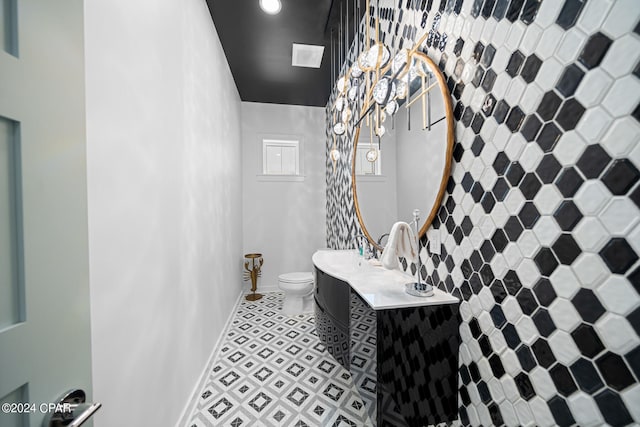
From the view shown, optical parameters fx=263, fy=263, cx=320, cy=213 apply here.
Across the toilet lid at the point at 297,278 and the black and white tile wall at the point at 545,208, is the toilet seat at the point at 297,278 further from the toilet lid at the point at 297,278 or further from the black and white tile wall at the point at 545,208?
the black and white tile wall at the point at 545,208

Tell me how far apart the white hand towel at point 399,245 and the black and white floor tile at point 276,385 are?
1.00 metres

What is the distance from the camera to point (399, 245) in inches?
52.6

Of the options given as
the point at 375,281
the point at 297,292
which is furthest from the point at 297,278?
the point at 375,281

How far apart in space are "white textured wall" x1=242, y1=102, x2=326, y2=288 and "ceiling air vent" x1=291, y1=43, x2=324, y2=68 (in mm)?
1062

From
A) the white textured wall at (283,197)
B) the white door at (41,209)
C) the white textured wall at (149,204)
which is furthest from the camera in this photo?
the white textured wall at (283,197)

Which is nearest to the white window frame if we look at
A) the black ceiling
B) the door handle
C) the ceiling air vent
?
the black ceiling

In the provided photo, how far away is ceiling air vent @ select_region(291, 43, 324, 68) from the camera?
2.64 meters

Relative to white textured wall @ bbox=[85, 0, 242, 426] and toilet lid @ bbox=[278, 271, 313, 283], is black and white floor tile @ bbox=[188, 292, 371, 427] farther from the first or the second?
toilet lid @ bbox=[278, 271, 313, 283]

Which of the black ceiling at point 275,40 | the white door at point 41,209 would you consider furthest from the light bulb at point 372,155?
the white door at point 41,209

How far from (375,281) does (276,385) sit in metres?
1.07

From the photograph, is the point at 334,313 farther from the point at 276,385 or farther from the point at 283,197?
the point at 283,197

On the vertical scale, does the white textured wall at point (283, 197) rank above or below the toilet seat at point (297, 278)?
above

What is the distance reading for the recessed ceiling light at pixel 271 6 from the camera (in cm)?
204

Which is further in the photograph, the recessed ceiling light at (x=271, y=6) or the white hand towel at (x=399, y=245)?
the recessed ceiling light at (x=271, y=6)
